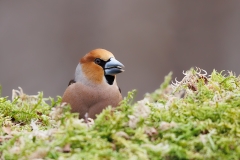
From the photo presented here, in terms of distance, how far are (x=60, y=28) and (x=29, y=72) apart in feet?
3.80

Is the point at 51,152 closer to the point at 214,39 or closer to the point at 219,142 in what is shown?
the point at 219,142

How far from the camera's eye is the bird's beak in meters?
2.93

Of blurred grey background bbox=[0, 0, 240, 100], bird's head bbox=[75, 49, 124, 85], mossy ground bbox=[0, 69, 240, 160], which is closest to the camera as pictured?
mossy ground bbox=[0, 69, 240, 160]

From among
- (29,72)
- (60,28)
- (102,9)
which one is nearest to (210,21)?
(102,9)

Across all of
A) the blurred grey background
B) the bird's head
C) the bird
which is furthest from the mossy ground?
the blurred grey background

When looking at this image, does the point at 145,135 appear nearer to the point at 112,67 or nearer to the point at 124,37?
the point at 112,67

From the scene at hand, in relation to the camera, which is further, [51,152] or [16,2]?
[16,2]

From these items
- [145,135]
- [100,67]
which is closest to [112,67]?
[100,67]

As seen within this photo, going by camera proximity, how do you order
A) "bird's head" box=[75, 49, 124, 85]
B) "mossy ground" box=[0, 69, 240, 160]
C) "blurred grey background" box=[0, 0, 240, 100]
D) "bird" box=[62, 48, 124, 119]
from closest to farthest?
"mossy ground" box=[0, 69, 240, 160]
"bird" box=[62, 48, 124, 119]
"bird's head" box=[75, 49, 124, 85]
"blurred grey background" box=[0, 0, 240, 100]

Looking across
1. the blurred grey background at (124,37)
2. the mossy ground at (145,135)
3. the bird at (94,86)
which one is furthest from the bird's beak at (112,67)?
the blurred grey background at (124,37)

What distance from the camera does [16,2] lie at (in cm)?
856

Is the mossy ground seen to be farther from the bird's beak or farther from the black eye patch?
the black eye patch

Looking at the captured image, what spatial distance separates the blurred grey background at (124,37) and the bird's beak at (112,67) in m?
5.03

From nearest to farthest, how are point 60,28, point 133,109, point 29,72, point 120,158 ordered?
point 120,158, point 133,109, point 29,72, point 60,28
